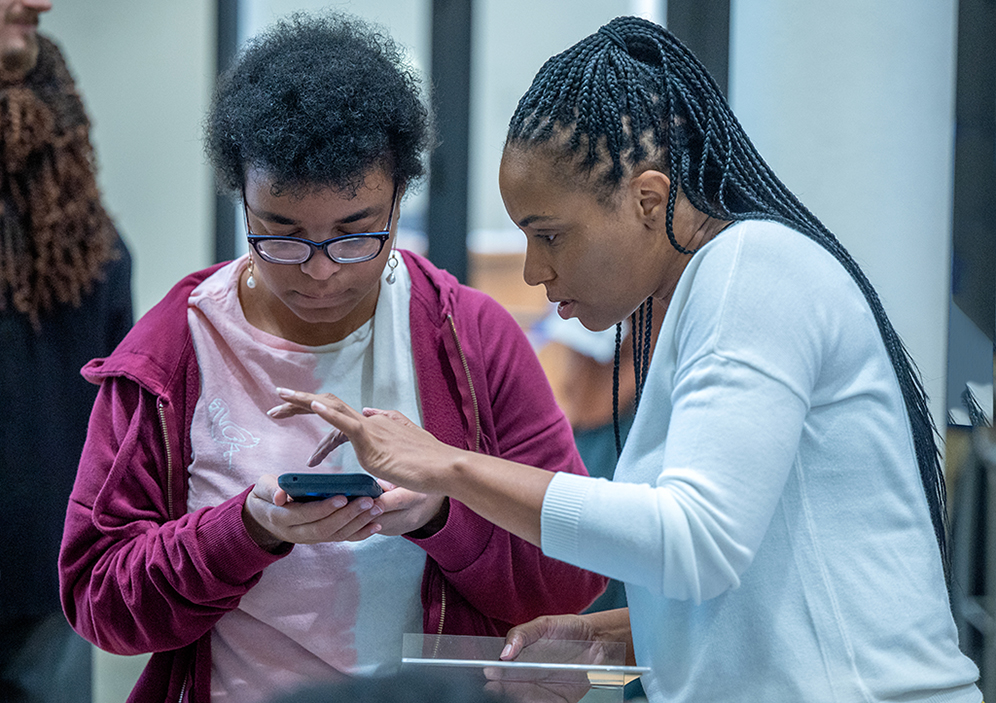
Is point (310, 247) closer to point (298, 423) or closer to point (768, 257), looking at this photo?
point (298, 423)

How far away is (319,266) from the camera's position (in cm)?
133

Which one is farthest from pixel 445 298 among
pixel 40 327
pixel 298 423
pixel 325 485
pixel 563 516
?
pixel 40 327

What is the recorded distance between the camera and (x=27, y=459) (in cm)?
207

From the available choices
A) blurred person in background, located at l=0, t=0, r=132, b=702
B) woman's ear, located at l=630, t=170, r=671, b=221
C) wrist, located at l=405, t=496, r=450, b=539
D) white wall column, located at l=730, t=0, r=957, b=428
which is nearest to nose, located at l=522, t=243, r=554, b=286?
woman's ear, located at l=630, t=170, r=671, b=221

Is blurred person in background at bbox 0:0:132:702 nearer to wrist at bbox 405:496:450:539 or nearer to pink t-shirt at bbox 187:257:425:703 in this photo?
pink t-shirt at bbox 187:257:425:703

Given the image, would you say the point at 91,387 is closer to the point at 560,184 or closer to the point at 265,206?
the point at 265,206

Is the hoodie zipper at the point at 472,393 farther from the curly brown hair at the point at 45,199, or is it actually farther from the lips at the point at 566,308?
the curly brown hair at the point at 45,199

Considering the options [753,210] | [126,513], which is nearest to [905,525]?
[753,210]

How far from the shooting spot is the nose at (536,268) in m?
1.17

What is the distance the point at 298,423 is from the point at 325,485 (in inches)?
11.4

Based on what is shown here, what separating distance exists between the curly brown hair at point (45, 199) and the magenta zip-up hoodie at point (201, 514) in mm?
737

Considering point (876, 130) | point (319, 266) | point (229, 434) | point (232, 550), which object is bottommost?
point (232, 550)

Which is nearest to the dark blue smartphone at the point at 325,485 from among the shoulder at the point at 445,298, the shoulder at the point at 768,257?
the shoulder at the point at 445,298

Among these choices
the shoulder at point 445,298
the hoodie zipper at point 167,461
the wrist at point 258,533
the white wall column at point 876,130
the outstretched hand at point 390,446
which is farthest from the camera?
the white wall column at point 876,130
